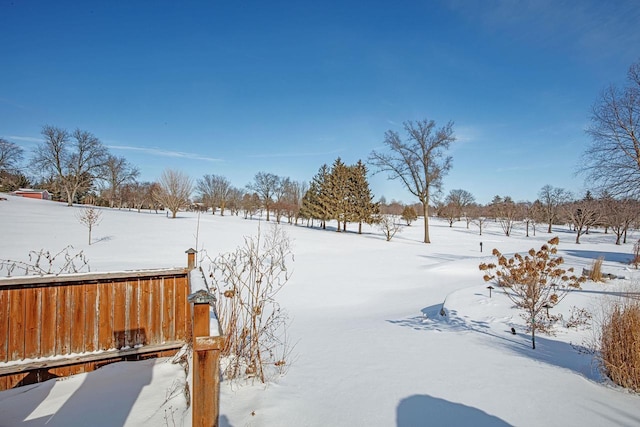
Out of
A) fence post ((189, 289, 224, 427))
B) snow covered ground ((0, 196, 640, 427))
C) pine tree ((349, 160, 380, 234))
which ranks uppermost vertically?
pine tree ((349, 160, 380, 234))

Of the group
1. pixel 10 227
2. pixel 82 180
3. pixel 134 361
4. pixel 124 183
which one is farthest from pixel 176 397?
pixel 124 183

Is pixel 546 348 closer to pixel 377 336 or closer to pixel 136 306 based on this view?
pixel 377 336

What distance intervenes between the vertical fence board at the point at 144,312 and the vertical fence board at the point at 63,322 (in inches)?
34.4

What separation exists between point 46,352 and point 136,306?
1183 mm

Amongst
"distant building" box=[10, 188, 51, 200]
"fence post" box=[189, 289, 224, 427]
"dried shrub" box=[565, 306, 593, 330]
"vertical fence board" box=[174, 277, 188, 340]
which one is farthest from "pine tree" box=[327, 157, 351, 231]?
"distant building" box=[10, 188, 51, 200]

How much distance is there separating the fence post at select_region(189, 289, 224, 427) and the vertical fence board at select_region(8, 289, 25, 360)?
13.1 feet

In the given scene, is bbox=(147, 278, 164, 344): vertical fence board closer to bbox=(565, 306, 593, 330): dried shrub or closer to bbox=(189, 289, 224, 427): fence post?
bbox=(189, 289, 224, 427): fence post

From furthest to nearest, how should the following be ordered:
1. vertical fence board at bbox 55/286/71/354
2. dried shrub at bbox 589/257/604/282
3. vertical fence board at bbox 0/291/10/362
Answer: dried shrub at bbox 589/257/604/282, vertical fence board at bbox 55/286/71/354, vertical fence board at bbox 0/291/10/362

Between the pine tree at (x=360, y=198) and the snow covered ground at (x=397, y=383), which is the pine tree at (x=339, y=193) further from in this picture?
the snow covered ground at (x=397, y=383)

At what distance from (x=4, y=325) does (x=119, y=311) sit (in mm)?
1270

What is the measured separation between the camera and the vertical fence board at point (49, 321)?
4.12 meters

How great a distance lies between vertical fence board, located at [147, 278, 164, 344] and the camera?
4.73 metres

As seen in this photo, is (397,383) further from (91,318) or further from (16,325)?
(16,325)

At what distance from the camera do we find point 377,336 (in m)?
5.44
